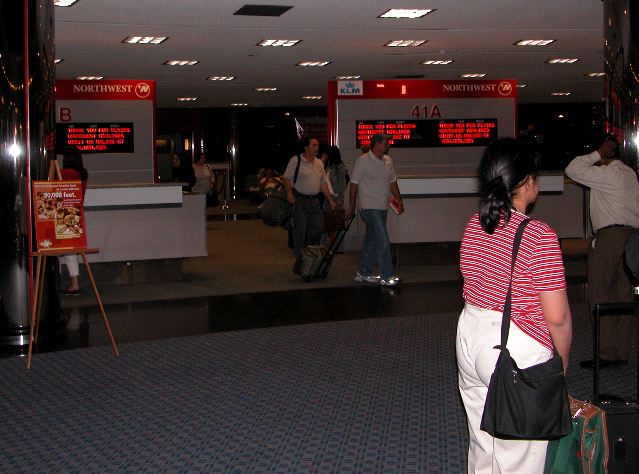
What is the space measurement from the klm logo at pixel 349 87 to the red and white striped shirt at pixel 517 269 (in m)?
12.1

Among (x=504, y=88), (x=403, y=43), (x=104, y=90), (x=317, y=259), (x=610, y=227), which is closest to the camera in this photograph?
(x=610, y=227)

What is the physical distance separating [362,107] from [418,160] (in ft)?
4.57

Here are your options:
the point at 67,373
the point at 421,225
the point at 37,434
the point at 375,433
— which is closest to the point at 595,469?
the point at 375,433

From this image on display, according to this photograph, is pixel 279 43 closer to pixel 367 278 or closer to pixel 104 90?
pixel 367 278

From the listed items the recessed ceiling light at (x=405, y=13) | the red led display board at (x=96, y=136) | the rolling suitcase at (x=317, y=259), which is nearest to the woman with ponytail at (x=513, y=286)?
the recessed ceiling light at (x=405, y=13)

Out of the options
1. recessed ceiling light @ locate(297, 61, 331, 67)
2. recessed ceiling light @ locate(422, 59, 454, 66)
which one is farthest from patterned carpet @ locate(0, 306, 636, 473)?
recessed ceiling light @ locate(297, 61, 331, 67)

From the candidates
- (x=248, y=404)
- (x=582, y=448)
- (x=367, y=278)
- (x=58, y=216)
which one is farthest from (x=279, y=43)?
(x=582, y=448)

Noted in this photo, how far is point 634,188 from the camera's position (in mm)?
5633

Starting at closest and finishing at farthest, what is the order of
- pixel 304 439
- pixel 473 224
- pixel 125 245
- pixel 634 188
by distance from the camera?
pixel 473 224
pixel 304 439
pixel 634 188
pixel 125 245

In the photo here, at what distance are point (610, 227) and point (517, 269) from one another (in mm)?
3208

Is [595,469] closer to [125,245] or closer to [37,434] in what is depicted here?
[37,434]

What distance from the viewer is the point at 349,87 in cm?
1488

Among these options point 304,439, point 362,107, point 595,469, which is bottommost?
point 304,439

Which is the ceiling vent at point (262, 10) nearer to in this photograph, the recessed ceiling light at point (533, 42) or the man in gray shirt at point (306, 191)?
the man in gray shirt at point (306, 191)
